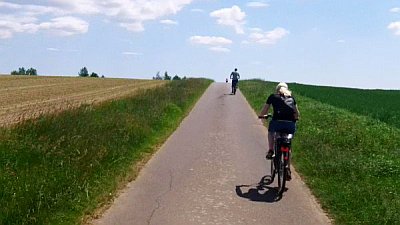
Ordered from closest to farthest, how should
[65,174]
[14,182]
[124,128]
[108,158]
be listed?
[14,182]
[65,174]
[108,158]
[124,128]

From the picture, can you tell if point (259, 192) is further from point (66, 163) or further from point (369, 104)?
point (369, 104)

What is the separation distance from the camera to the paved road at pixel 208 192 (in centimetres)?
770

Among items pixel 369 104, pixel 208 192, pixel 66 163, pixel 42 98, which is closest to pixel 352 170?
pixel 208 192

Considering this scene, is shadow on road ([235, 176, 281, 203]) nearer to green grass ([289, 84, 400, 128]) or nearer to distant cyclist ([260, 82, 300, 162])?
distant cyclist ([260, 82, 300, 162])

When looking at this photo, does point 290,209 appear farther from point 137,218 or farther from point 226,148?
point 226,148

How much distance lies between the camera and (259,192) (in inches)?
373

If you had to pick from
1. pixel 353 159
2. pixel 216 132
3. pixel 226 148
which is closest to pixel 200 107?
pixel 216 132

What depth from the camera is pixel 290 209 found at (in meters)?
8.36

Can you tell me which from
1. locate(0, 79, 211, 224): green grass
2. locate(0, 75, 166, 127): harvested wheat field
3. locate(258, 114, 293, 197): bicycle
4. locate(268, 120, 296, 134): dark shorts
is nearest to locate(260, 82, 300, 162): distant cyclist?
locate(268, 120, 296, 134): dark shorts

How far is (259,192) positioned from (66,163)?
10.3 feet

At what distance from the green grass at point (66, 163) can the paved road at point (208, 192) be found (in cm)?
40

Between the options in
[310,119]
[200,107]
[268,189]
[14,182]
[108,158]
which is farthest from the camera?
[200,107]

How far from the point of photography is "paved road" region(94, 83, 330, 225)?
7703 mm

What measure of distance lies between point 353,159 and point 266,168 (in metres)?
1.87
